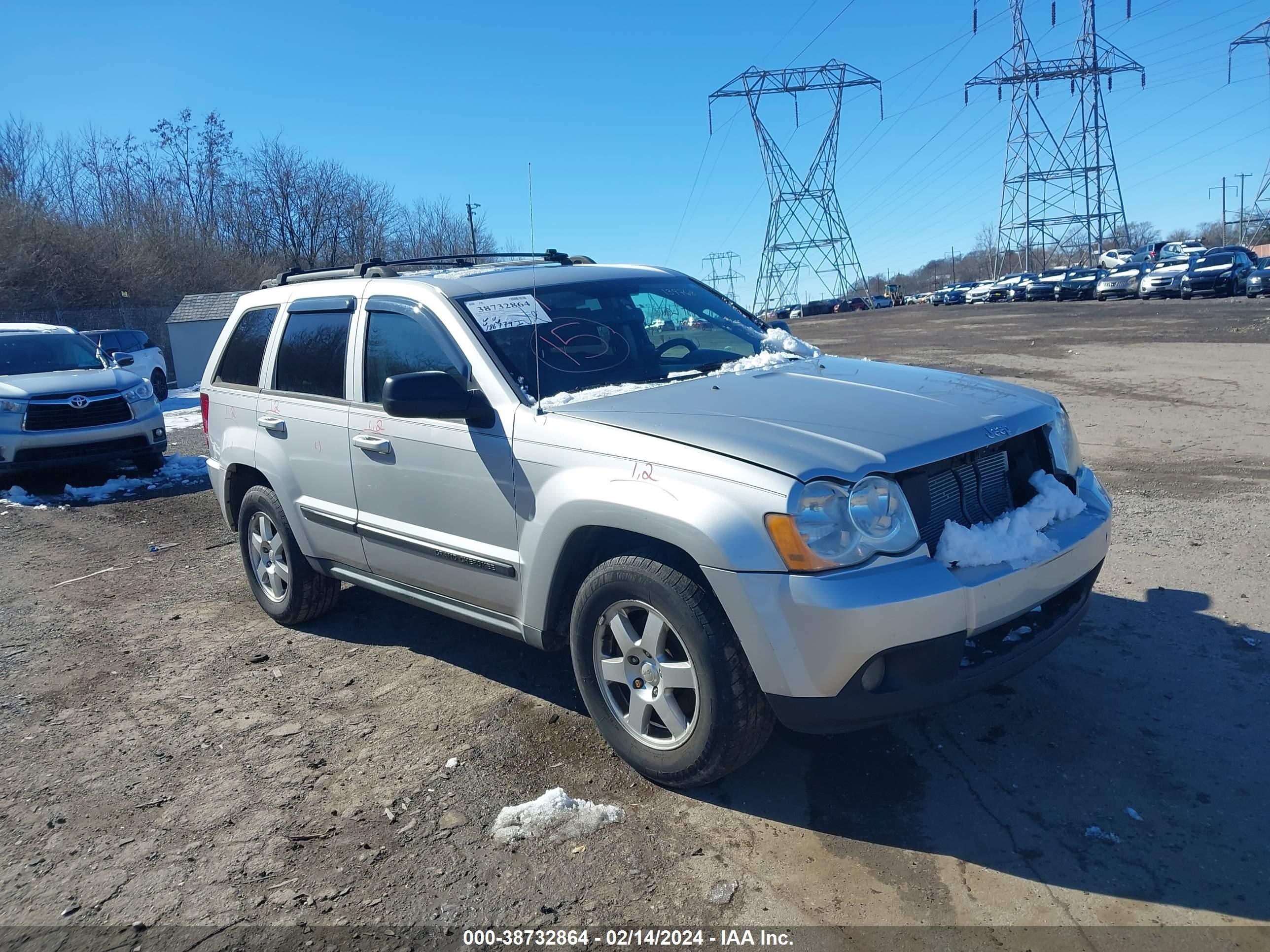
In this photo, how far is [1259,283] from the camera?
29.9 m

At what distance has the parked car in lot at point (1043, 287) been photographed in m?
47.2

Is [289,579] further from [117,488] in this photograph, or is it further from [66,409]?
[66,409]

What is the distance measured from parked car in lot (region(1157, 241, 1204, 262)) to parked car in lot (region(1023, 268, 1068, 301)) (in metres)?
4.40

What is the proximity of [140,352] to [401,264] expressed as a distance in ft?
61.5

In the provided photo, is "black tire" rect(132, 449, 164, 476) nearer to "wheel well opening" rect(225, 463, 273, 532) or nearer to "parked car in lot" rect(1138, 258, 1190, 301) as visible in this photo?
"wheel well opening" rect(225, 463, 273, 532)

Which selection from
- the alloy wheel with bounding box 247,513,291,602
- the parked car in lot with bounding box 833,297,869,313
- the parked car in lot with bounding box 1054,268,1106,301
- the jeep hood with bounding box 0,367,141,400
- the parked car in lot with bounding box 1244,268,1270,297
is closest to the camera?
the alloy wheel with bounding box 247,513,291,602

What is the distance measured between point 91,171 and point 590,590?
163ft

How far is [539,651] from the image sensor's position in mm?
4875

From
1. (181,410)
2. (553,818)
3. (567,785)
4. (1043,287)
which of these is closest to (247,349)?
(567,785)

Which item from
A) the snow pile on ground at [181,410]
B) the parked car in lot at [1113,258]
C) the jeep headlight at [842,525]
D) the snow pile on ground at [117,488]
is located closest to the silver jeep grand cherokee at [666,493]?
the jeep headlight at [842,525]

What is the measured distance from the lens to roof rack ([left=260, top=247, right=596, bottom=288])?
16.4 feet

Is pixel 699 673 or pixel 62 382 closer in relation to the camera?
pixel 699 673

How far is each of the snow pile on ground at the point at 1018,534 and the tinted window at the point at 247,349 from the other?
13.1 feet

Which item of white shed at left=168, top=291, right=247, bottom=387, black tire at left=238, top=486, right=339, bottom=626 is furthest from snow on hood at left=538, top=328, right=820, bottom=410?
white shed at left=168, top=291, right=247, bottom=387
